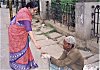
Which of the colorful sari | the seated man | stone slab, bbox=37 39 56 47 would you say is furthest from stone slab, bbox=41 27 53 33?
the seated man

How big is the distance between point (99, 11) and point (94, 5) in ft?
0.80

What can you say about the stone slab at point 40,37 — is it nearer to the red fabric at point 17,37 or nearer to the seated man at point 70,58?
the red fabric at point 17,37

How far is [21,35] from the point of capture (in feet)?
14.6

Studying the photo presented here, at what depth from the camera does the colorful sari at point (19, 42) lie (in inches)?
175

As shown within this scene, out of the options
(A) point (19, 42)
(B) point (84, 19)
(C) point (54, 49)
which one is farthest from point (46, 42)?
(A) point (19, 42)

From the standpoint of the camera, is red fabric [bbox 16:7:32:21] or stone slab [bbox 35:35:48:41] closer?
red fabric [bbox 16:7:32:21]

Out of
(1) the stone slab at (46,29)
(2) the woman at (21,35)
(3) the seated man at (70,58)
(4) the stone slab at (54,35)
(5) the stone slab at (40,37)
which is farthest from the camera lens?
(1) the stone slab at (46,29)

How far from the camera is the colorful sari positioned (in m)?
4.44

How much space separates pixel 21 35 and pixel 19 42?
0.13m

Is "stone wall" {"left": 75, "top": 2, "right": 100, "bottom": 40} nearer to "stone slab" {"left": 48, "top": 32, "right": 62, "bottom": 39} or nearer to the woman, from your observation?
"stone slab" {"left": 48, "top": 32, "right": 62, "bottom": 39}

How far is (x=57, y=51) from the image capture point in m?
7.66

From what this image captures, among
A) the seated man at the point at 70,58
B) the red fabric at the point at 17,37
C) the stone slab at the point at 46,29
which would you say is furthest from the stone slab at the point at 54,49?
the seated man at the point at 70,58

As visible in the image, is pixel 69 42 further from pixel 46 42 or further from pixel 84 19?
pixel 46 42

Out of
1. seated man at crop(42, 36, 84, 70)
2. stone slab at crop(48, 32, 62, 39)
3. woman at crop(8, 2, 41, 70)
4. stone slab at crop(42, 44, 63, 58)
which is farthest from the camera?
stone slab at crop(48, 32, 62, 39)
